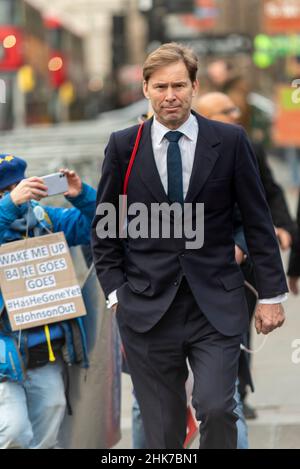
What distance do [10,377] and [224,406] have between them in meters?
1.01

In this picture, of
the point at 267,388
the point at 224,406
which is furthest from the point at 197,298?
the point at 267,388

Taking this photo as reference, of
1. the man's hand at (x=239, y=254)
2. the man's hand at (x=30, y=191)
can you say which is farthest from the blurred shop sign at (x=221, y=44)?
the man's hand at (x=30, y=191)

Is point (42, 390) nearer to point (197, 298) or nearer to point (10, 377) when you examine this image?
point (10, 377)

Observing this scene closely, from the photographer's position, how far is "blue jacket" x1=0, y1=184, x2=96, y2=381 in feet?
16.6

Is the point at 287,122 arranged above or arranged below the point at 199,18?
below

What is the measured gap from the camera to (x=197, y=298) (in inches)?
181

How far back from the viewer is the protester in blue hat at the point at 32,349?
5027 millimetres

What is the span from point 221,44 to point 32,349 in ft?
43.6

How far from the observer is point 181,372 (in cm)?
476

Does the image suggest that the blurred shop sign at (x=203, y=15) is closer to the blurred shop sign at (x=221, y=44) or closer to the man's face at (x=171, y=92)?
the blurred shop sign at (x=221, y=44)

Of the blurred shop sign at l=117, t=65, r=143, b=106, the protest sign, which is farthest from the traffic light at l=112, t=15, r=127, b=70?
the protest sign

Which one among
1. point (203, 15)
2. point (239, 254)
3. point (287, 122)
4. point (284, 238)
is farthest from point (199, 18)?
point (239, 254)

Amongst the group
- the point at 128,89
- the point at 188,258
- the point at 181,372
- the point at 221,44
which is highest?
the point at 221,44

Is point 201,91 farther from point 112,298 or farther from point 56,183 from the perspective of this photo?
point 112,298
